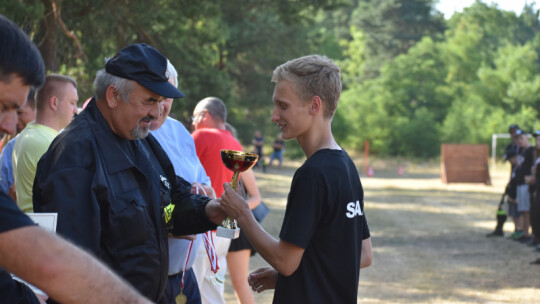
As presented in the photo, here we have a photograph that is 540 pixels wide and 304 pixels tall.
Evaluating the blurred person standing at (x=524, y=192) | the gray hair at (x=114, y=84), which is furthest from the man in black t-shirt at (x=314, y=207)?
the blurred person standing at (x=524, y=192)

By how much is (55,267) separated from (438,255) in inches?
445

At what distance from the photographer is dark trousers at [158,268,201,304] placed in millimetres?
3617

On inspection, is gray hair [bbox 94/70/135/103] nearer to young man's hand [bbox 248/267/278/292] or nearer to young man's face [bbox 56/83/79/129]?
young man's hand [bbox 248/267/278/292]

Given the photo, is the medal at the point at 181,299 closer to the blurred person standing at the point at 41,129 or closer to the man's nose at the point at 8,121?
the blurred person standing at the point at 41,129

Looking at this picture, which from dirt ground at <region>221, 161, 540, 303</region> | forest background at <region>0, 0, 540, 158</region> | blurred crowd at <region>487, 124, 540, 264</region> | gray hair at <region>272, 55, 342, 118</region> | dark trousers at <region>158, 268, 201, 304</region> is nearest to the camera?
gray hair at <region>272, 55, 342, 118</region>

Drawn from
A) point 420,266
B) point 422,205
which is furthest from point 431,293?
point 422,205

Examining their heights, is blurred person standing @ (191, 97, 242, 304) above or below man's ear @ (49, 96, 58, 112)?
below

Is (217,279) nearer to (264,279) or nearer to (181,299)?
(181,299)

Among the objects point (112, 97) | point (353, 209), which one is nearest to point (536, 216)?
point (353, 209)

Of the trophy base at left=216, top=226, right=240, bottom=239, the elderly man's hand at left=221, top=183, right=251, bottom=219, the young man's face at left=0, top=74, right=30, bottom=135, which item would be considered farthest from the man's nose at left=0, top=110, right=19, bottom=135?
the trophy base at left=216, top=226, right=240, bottom=239

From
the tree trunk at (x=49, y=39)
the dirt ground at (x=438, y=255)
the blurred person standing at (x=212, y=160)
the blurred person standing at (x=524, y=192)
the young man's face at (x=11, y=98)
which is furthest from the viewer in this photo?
the blurred person standing at (x=524, y=192)

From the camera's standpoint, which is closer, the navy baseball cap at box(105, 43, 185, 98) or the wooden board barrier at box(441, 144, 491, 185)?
the navy baseball cap at box(105, 43, 185, 98)

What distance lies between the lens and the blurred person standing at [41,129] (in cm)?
436

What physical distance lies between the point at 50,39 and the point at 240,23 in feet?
65.9
